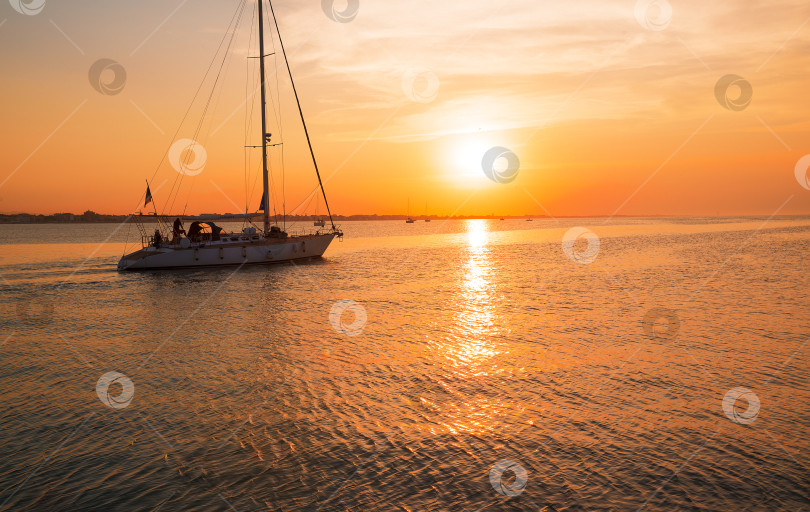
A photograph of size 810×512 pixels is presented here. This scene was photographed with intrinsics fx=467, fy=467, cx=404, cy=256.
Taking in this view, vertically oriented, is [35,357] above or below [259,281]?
below

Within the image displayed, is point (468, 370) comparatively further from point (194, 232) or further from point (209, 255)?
point (194, 232)

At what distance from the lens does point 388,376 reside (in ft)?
48.3

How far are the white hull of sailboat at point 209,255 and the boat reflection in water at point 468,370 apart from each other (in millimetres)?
26068

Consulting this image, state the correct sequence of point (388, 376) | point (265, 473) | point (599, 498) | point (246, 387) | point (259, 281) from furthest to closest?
point (259, 281) < point (388, 376) < point (246, 387) < point (265, 473) < point (599, 498)

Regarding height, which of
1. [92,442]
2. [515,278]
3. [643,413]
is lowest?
[92,442]

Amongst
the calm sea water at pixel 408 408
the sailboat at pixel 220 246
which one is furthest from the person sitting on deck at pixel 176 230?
the calm sea water at pixel 408 408

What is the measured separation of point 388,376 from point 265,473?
6.22 metres

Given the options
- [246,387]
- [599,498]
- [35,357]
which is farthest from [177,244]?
[599,498]

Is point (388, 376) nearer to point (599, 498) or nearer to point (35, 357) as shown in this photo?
point (599, 498)

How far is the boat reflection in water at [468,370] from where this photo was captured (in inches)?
444

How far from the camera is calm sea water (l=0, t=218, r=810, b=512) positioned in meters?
8.28

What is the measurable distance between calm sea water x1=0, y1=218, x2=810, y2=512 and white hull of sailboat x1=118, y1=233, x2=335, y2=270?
19.1 meters

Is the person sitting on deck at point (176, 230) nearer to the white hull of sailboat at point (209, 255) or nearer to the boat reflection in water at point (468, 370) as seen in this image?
the white hull of sailboat at point (209, 255)

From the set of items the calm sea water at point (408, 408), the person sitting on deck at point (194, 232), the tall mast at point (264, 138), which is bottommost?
the calm sea water at point (408, 408)
